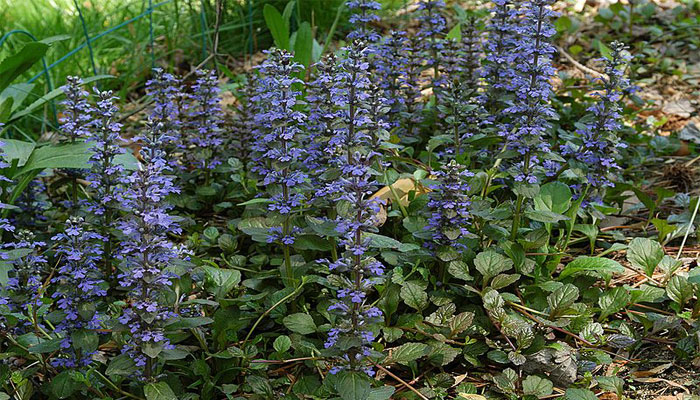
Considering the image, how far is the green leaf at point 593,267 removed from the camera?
2.83m

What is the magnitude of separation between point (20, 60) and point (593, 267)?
2861 millimetres

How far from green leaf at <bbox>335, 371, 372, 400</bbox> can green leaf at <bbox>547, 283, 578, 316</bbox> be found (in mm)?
837

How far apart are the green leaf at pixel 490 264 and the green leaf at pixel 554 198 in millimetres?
387

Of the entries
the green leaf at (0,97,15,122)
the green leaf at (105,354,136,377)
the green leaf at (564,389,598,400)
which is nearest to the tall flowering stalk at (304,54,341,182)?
the green leaf at (105,354,136,377)

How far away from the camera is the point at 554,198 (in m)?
3.11

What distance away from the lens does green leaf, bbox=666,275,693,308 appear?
2822mm

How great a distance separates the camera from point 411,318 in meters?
2.75

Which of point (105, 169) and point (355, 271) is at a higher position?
point (105, 169)

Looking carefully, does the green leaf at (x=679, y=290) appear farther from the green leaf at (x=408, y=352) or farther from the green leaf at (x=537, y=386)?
the green leaf at (x=408, y=352)

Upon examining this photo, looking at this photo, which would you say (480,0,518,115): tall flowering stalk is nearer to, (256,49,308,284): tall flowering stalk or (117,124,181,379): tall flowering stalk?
(256,49,308,284): tall flowering stalk

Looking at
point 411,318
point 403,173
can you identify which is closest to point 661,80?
point 403,173

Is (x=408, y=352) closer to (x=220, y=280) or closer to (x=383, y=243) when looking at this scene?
(x=383, y=243)

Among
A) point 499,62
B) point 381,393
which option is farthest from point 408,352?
point 499,62

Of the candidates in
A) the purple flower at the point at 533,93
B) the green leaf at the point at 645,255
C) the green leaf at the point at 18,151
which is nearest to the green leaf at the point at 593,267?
the green leaf at the point at 645,255
